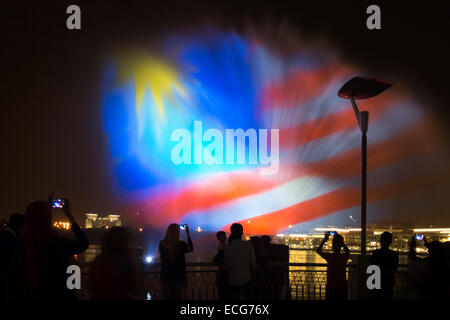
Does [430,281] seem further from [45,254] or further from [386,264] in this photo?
[45,254]

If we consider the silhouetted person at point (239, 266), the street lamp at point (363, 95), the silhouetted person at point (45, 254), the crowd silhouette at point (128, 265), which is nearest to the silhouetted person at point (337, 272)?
the crowd silhouette at point (128, 265)

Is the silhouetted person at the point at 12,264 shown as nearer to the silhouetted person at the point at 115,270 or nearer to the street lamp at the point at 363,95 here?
the silhouetted person at the point at 115,270

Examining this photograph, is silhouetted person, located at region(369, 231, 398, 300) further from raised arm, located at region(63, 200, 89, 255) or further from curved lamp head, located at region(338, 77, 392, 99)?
raised arm, located at region(63, 200, 89, 255)

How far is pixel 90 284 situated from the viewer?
461 centimetres

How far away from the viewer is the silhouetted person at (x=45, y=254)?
15.3 ft

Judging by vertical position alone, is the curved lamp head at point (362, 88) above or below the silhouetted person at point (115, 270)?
above

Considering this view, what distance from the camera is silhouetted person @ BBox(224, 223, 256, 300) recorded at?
24.0ft

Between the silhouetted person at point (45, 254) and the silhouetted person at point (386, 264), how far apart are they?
5184mm

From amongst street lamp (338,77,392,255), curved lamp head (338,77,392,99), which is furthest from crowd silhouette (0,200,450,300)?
curved lamp head (338,77,392,99)

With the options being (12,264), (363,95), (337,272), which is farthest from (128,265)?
(363,95)

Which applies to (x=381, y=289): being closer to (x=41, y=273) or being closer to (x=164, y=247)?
(x=164, y=247)

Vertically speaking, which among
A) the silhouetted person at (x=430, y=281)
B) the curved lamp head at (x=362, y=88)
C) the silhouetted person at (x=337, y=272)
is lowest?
the silhouetted person at (x=337, y=272)

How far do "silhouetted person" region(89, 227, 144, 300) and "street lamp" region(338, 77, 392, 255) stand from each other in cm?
731
